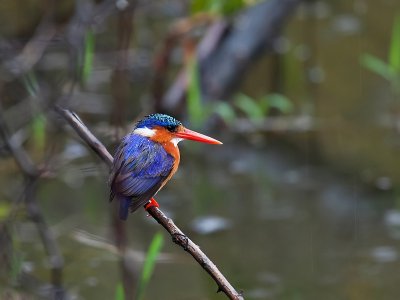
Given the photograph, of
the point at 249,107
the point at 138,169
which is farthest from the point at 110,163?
the point at 249,107

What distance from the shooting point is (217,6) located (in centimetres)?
529

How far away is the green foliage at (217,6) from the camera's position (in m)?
5.26

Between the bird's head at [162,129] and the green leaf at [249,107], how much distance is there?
351 cm

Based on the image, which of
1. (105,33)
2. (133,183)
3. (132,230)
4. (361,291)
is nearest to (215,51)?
A: (105,33)

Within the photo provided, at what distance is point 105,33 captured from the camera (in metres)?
7.18

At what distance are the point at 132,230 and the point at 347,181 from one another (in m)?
1.27

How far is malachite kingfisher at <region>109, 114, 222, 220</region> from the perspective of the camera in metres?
2.21

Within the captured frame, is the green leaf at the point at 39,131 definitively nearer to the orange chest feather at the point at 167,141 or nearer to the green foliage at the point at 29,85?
the green foliage at the point at 29,85

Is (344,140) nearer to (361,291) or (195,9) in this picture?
(195,9)

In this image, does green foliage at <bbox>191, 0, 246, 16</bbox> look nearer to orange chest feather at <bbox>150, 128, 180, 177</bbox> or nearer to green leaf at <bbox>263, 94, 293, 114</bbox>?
green leaf at <bbox>263, 94, 293, 114</bbox>

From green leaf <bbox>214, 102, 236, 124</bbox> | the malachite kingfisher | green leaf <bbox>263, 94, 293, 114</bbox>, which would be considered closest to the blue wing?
the malachite kingfisher

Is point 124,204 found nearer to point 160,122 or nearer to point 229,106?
point 160,122


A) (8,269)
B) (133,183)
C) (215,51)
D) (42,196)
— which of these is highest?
(133,183)

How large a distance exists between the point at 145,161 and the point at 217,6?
3.09 metres
